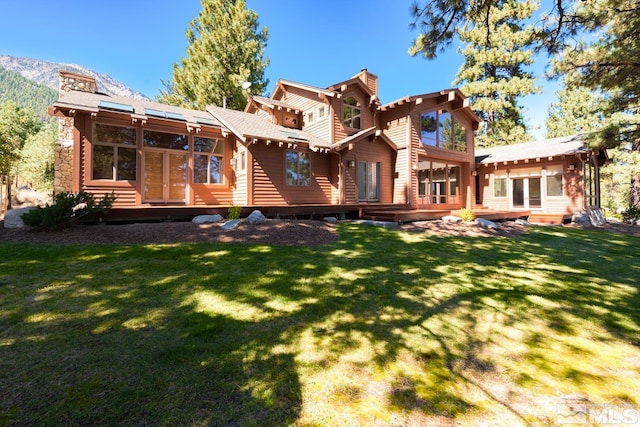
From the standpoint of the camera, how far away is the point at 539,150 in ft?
52.7

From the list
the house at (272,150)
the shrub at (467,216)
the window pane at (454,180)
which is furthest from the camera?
the window pane at (454,180)

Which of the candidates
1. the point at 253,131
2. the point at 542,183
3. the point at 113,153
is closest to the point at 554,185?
the point at 542,183

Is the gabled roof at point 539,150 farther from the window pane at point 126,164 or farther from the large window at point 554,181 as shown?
the window pane at point 126,164

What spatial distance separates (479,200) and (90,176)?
20774mm

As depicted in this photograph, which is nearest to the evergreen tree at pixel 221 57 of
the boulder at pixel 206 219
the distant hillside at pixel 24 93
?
the boulder at pixel 206 219

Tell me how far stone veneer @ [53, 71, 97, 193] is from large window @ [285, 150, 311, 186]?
7705mm

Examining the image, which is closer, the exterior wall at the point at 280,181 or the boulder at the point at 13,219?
the boulder at the point at 13,219

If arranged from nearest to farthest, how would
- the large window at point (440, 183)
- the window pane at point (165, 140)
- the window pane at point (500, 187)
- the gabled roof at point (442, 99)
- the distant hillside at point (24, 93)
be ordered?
the window pane at point (165, 140), the gabled roof at point (442, 99), the large window at point (440, 183), the window pane at point (500, 187), the distant hillside at point (24, 93)

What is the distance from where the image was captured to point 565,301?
3.63 meters

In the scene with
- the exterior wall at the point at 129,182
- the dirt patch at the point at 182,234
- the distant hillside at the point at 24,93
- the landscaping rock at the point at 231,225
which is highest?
the distant hillside at the point at 24,93

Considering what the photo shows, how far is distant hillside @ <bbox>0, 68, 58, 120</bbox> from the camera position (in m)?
136

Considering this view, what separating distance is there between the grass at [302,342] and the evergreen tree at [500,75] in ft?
86.2

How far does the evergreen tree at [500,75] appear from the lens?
24.1m

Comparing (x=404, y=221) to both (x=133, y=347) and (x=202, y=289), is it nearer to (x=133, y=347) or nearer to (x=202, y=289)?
(x=202, y=289)
